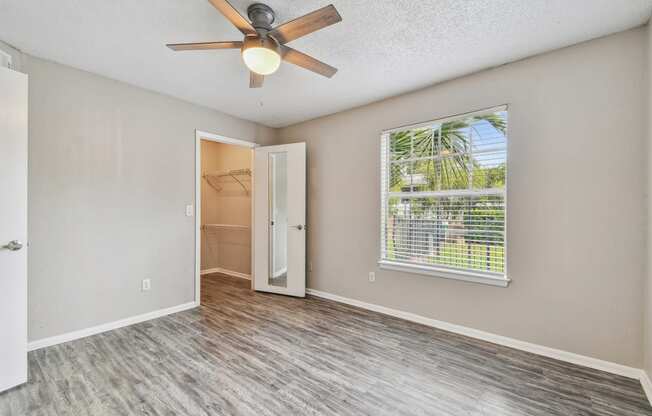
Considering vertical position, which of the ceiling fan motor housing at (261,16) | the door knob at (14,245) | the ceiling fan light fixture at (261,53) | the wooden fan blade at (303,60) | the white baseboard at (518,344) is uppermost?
the ceiling fan motor housing at (261,16)

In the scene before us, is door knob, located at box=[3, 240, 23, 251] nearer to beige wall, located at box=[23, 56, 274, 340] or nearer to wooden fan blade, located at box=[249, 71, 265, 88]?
beige wall, located at box=[23, 56, 274, 340]

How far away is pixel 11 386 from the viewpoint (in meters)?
→ 1.94

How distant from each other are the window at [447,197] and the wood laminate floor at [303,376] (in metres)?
0.72

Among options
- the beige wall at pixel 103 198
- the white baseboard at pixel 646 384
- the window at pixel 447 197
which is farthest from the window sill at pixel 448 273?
the beige wall at pixel 103 198

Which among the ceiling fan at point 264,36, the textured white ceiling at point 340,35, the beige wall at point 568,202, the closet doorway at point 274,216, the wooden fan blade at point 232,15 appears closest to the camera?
the wooden fan blade at point 232,15

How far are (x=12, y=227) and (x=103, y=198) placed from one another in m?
0.96

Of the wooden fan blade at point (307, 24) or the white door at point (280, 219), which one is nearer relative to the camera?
the wooden fan blade at point (307, 24)

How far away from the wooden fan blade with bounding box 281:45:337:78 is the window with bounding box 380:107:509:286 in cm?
145

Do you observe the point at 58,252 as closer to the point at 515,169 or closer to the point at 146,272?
the point at 146,272

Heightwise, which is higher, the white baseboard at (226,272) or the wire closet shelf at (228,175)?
the wire closet shelf at (228,175)

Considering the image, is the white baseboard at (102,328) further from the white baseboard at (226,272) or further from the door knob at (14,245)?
the white baseboard at (226,272)

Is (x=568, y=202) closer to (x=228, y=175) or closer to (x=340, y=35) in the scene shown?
(x=340, y=35)

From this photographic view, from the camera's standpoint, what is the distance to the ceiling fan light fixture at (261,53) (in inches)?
69.7

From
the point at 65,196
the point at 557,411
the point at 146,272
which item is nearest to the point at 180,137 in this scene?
the point at 65,196
